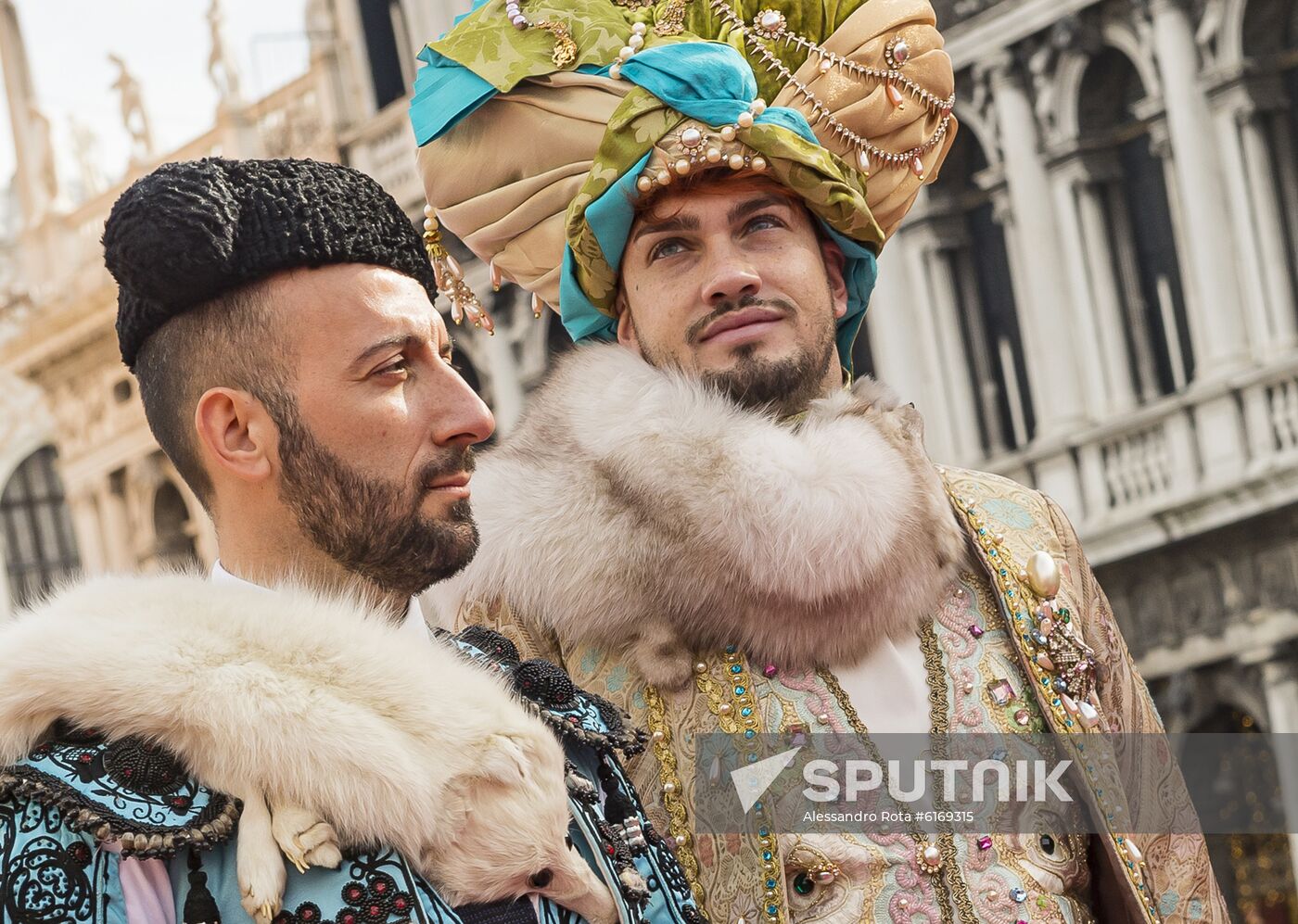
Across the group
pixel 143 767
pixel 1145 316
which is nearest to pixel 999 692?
pixel 143 767

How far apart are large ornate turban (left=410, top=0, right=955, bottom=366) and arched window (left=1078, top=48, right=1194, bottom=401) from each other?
646 cm

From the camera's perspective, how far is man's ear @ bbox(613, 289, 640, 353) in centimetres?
351

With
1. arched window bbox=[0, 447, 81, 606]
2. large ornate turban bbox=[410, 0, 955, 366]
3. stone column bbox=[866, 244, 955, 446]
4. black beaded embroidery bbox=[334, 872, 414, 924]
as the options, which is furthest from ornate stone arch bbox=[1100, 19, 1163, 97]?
arched window bbox=[0, 447, 81, 606]

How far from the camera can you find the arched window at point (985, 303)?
422 inches

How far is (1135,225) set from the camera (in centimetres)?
997

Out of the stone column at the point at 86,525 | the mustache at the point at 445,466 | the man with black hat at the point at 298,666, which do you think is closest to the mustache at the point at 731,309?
the man with black hat at the point at 298,666

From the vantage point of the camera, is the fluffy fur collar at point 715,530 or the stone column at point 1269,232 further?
the stone column at point 1269,232

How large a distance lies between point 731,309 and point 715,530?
0.41m

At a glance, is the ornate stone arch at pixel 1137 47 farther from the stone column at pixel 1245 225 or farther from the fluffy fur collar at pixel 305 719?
the fluffy fur collar at pixel 305 719

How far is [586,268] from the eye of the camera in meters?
3.46

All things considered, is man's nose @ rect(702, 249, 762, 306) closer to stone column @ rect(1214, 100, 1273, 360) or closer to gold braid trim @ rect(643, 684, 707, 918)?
gold braid trim @ rect(643, 684, 707, 918)

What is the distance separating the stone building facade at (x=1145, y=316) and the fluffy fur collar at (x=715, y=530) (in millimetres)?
6093

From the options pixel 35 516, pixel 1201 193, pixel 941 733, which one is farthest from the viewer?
pixel 35 516

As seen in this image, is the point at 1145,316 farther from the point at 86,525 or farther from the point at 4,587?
the point at 4,587
